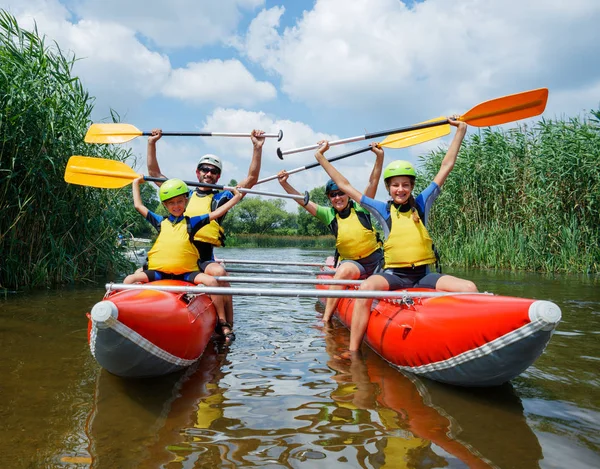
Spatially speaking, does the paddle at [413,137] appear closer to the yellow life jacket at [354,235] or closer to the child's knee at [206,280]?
the yellow life jacket at [354,235]

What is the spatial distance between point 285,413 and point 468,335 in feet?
3.76

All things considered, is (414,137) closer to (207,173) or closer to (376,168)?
(376,168)

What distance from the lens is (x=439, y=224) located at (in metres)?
13.1

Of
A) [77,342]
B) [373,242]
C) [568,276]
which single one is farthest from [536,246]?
[77,342]

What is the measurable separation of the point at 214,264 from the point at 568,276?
7.93m

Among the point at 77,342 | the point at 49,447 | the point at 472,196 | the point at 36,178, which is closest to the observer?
the point at 49,447

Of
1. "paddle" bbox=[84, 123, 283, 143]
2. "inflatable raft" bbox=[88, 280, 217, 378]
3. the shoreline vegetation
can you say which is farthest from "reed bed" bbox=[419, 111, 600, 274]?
"inflatable raft" bbox=[88, 280, 217, 378]

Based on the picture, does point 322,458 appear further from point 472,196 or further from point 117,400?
point 472,196

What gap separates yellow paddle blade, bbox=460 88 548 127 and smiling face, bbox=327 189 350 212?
56.2 inches

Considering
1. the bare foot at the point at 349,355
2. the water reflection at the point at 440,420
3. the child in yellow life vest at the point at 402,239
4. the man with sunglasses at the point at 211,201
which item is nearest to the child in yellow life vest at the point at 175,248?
the man with sunglasses at the point at 211,201

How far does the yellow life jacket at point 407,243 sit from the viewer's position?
391cm

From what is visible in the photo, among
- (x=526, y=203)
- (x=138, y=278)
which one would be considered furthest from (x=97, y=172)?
(x=526, y=203)

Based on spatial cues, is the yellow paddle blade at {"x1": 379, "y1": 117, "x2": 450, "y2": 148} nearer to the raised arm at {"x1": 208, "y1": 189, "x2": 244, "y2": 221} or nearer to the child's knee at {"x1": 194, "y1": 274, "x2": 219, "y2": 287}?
the raised arm at {"x1": 208, "y1": 189, "x2": 244, "y2": 221}

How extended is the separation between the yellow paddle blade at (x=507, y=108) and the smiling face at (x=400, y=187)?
1.33 metres
